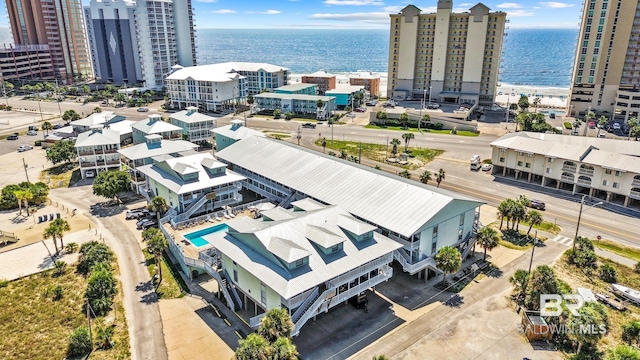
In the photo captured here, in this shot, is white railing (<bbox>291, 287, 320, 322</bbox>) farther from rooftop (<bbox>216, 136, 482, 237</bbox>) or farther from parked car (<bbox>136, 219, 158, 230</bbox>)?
parked car (<bbox>136, 219, 158, 230</bbox>)

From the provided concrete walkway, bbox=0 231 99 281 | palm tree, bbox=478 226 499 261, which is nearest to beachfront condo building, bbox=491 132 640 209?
palm tree, bbox=478 226 499 261

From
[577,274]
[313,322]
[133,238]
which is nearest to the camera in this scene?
[313,322]

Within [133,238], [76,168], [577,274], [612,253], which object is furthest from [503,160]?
[76,168]

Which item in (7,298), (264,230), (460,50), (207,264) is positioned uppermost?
(460,50)

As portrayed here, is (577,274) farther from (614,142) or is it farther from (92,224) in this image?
(92,224)

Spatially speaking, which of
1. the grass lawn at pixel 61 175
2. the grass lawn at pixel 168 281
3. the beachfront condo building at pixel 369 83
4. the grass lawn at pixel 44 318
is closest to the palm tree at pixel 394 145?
the grass lawn at pixel 168 281

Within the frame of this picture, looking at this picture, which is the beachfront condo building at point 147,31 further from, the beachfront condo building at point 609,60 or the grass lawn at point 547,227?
the grass lawn at point 547,227
